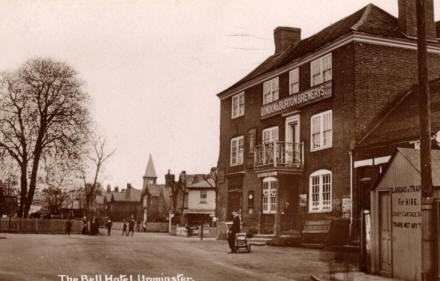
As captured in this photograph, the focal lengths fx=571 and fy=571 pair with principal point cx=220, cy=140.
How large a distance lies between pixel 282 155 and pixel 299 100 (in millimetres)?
2938

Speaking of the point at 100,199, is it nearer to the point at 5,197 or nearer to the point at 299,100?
the point at 5,197

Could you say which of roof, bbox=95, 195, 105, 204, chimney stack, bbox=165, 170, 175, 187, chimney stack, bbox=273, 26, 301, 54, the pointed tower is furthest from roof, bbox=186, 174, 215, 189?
roof, bbox=95, 195, 105, 204

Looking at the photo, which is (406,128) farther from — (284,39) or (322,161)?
(284,39)

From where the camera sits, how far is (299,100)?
2841 cm

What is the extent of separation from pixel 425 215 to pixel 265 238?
58.6ft

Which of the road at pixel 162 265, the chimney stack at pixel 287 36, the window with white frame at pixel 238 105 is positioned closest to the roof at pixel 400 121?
the road at pixel 162 265

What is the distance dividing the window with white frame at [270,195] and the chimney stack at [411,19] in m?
9.87

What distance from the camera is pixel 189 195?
74812mm

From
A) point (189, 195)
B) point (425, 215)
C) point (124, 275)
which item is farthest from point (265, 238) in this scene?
point (189, 195)

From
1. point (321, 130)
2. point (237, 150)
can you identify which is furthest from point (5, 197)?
point (321, 130)

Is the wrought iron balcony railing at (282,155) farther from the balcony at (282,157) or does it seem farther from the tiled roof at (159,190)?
the tiled roof at (159,190)

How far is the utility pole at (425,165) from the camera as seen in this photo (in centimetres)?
1116

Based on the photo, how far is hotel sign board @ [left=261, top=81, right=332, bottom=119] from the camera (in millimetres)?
26375

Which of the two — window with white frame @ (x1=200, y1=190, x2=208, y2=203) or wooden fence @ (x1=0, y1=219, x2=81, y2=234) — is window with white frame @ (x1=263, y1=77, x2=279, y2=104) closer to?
wooden fence @ (x1=0, y1=219, x2=81, y2=234)
